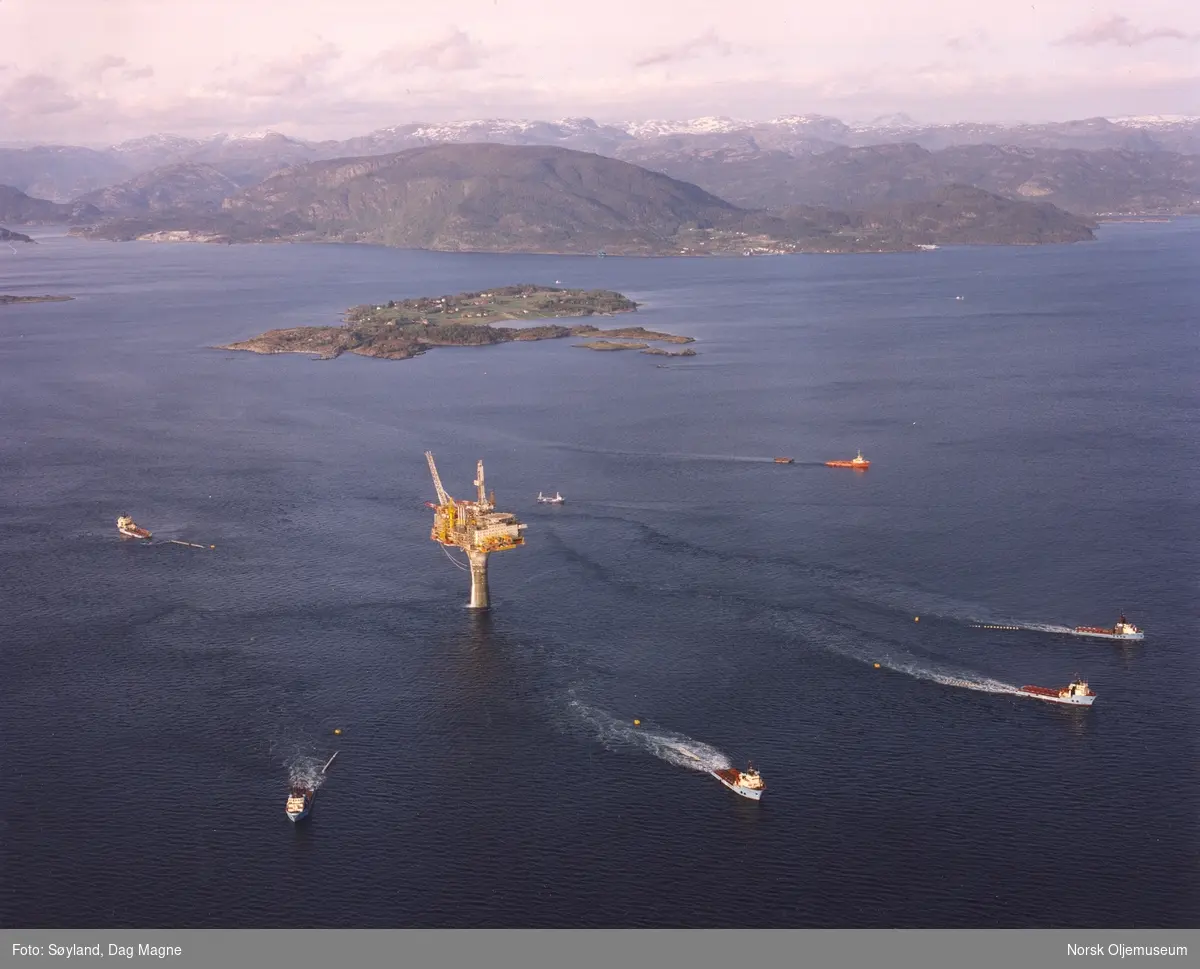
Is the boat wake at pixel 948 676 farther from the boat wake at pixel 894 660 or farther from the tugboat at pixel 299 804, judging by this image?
the tugboat at pixel 299 804

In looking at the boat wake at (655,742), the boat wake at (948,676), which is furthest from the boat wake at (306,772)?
the boat wake at (948,676)

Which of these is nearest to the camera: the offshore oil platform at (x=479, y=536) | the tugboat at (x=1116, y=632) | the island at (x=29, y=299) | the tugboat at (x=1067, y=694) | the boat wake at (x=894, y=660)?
the tugboat at (x=1067, y=694)

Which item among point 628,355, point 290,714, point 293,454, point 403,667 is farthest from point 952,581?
point 628,355

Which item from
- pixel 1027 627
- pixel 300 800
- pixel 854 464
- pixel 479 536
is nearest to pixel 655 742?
pixel 300 800

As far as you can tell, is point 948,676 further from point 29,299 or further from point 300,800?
point 29,299

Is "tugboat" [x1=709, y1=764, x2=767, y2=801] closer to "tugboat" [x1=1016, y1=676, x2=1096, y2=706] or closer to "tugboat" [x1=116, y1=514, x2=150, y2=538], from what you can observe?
"tugboat" [x1=1016, y1=676, x2=1096, y2=706]

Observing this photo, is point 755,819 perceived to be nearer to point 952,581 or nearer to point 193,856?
point 193,856
